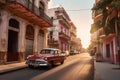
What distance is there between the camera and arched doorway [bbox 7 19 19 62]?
19.3 meters

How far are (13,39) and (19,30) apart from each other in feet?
4.19

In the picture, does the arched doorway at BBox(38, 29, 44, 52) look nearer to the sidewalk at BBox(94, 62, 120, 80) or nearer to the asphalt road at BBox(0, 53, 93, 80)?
the asphalt road at BBox(0, 53, 93, 80)

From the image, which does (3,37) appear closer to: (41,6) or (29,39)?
(29,39)

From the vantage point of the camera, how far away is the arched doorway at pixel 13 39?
19266 millimetres

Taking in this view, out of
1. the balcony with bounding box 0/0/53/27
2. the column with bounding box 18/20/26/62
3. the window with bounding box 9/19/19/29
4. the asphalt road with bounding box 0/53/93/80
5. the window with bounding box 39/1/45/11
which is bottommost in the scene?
the asphalt road with bounding box 0/53/93/80

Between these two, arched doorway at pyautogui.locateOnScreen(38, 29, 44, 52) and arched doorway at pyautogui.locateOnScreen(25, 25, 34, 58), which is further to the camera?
arched doorway at pyautogui.locateOnScreen(38, 29, 44, 52)

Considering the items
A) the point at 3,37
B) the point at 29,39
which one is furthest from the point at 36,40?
the point at 3,37

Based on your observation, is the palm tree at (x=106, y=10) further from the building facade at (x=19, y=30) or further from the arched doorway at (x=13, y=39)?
the arched doorway at (x=13, y=39)

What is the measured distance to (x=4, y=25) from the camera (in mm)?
17547

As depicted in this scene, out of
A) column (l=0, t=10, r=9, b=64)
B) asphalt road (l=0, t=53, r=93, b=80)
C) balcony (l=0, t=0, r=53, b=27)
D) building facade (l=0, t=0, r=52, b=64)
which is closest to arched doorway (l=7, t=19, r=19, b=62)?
building facade (l=0, t=0, r=52, b=64)

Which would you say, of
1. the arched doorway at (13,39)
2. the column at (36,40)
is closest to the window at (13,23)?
the arched doorway at (13,39)

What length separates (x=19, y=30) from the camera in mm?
20641

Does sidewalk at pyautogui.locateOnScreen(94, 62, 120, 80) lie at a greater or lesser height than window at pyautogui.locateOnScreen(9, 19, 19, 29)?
lesser

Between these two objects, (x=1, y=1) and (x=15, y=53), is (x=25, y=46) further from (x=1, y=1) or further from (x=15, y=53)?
(x=1, y=1)
